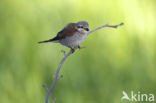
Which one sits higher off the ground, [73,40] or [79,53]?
[73,40]

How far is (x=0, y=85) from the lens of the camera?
10.3 feet

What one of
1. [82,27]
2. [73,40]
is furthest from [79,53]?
[82,27]

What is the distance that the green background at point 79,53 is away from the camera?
3.13 meters

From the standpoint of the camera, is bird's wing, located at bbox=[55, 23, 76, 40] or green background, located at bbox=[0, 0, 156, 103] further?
green background, located at bbox=[0, 0, 156, 103]

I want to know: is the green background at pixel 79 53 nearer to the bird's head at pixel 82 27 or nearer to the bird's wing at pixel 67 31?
the bird's wing at pixel 67 31

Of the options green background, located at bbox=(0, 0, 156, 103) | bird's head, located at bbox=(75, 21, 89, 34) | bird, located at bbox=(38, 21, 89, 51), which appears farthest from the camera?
green background, located at bbox=(0, 0, 156, 103)

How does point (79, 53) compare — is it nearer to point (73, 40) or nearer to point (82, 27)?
point (73, 40)

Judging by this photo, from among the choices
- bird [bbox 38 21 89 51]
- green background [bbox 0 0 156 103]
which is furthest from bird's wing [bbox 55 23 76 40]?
green background [bbox 0 0 156 103]

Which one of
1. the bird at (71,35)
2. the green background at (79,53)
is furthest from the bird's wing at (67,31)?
the green background at (79,53)

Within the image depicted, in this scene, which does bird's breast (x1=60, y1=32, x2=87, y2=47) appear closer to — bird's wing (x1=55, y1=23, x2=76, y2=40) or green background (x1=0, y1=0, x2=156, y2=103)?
bird's wing (x1=55, y1=23, x2=76, y2=40)

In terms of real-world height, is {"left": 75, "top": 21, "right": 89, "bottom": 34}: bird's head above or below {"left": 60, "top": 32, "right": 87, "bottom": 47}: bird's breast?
above

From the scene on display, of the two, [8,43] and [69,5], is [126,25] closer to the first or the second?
[69,5]

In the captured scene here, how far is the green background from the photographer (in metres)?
3.13

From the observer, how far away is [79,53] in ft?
10.8
